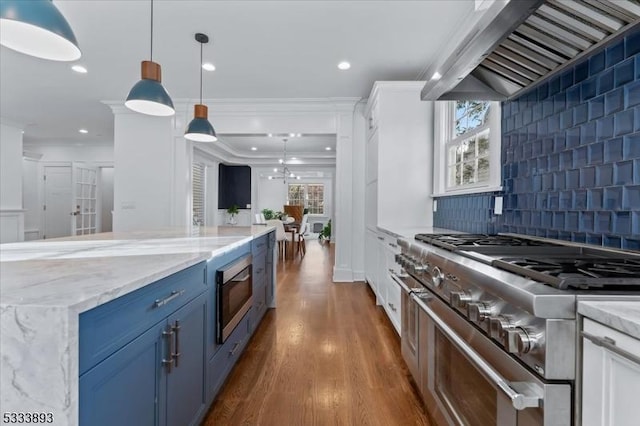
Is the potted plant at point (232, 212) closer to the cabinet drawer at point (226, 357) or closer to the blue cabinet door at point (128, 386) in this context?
the cabinet drawer at point (226, 357)

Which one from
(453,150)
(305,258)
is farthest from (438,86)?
(305,258)

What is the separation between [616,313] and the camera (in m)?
0.65

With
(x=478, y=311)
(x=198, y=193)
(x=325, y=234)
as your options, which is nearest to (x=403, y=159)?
(x=478, y=311)

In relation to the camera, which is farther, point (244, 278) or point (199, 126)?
point (199, 126)

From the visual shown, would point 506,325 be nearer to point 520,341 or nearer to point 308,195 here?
point 520,341

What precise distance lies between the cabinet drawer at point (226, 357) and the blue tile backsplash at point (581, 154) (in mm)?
1850

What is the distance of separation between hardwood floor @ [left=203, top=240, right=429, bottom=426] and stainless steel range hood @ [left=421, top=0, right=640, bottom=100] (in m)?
1.74

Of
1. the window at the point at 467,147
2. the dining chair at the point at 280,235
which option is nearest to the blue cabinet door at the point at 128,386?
the window at the point at 467,147

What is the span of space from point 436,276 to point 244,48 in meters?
3.05

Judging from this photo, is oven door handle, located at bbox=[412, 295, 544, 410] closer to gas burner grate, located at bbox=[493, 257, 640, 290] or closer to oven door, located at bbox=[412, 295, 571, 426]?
oven door, located at bbox=[412, 295, 571, 426]

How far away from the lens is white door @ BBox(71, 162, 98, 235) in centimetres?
792

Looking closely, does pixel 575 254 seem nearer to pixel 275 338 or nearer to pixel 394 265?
pixel 394 265

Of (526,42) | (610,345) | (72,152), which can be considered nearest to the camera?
(610,345)

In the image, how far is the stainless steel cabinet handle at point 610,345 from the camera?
0.59 metres
